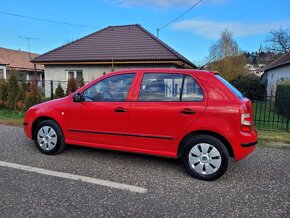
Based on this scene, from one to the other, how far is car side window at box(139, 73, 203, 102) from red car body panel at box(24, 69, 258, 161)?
74mm

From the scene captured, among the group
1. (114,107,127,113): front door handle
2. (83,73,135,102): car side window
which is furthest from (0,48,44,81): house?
(114,107,127,113): front door handle

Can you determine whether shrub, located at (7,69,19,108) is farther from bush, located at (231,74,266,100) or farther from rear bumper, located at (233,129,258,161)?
bush, located at (231,74,266,100)

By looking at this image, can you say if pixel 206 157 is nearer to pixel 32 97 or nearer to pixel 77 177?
pixel 77 177

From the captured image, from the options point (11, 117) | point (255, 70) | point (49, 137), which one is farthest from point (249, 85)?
point (255, 70)

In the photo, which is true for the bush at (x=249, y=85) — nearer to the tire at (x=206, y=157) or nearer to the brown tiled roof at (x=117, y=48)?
the brown tiled roof at (x=117, y=48)

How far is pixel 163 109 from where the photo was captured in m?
4.11

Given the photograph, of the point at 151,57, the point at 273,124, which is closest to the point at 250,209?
the point at 273,124

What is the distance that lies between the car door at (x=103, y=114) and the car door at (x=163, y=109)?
0.62ft

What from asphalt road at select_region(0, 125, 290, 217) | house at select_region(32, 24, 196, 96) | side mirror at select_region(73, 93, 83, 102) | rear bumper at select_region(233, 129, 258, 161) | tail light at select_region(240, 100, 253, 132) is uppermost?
house at select_region(32, 24, 196, 96)

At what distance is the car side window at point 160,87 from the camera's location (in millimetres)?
4168

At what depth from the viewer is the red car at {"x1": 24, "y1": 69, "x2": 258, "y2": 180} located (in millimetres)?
3875

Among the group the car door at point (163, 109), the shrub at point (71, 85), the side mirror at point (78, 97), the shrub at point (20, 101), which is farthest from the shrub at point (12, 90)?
the car door at point (163, 109)

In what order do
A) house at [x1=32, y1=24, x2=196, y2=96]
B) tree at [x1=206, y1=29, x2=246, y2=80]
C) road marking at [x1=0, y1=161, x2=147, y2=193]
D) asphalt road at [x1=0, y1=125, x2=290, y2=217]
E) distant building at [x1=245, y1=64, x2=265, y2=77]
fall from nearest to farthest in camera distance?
asphalt road at [x1=0, y1=125, x2=290, y2=217]
road marking at [x1=0, y1=161, x2=147, y2=193]
house at [x1=32, y1=24, x2=196, y2=96]
tree at [x1=206, y1=29, x2=246, y2=80]
distant building at [x1=245, y1=64, x2=265, y2=77]

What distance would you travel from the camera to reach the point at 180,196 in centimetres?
344
